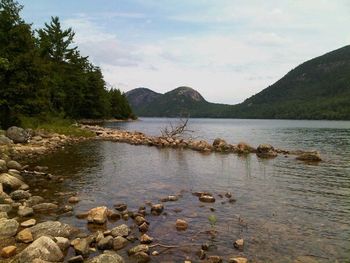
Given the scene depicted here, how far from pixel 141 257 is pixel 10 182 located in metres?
10.5

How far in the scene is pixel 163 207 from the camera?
15602 millimetres

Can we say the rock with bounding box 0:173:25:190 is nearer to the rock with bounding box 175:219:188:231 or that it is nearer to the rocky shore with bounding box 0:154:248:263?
the rocky shore with bounding box 0:154:248:263

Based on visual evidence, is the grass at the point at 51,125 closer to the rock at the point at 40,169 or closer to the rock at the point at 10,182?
the rock at the point at 40,169

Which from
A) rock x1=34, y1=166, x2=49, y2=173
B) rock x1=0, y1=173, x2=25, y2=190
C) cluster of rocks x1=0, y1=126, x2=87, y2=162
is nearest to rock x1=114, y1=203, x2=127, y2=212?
rock x1=0, y1=173, x2=25, y2=190

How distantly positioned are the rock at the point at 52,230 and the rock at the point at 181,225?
3.81 m

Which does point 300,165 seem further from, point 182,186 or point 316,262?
point 316,262

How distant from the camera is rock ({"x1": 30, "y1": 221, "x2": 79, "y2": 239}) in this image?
449 inches

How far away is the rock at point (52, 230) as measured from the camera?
1141 centimetres

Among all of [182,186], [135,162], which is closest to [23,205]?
[182,186]

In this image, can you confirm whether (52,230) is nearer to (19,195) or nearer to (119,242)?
(119,242)

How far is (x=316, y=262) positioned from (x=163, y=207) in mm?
7048

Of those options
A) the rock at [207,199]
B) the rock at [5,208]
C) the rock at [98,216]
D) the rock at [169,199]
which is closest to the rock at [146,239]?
the rock at [98,216]

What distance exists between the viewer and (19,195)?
15.9m

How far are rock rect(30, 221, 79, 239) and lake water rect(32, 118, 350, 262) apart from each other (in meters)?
0.98
